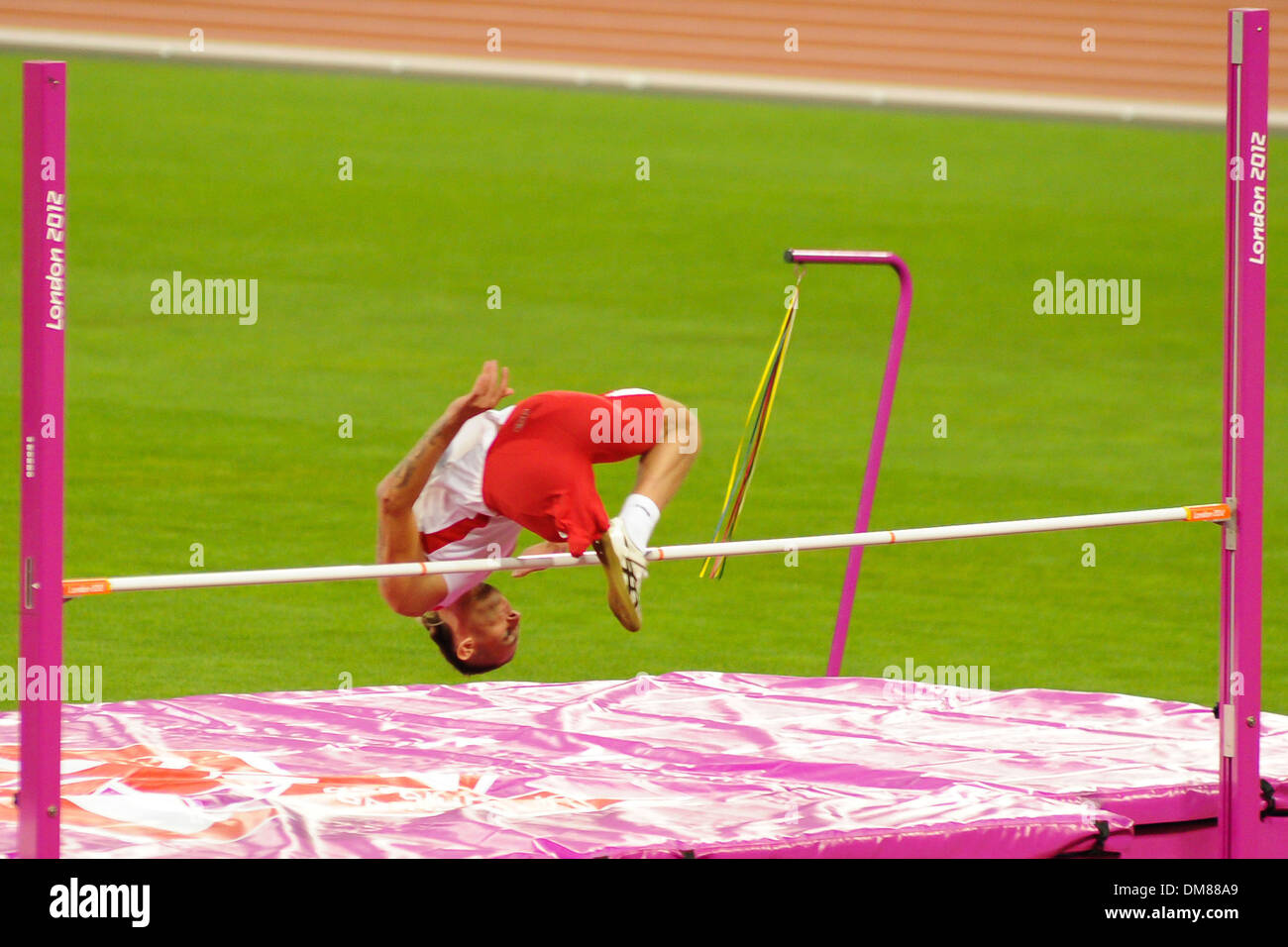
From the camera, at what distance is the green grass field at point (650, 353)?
8922 mm

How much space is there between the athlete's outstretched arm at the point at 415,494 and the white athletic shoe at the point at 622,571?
39 centimetres

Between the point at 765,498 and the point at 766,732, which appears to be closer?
the point at 766,732

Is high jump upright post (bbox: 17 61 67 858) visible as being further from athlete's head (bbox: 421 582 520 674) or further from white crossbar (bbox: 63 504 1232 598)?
athlete's head (bbox: 421 582 520 674)

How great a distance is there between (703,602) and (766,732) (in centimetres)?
363

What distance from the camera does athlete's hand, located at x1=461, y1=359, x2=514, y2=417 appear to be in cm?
446

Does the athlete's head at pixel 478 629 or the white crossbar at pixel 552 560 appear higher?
the white crossbar at pixel 552 560

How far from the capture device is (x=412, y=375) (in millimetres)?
12906
